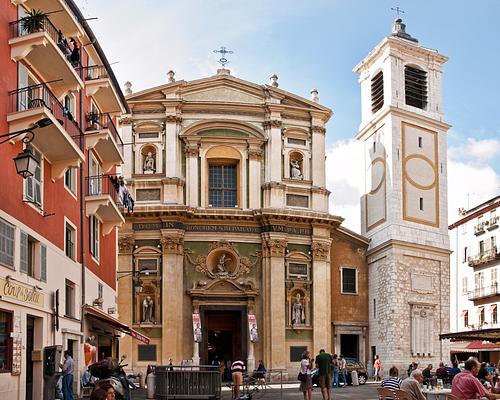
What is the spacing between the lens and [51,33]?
2262 centimetres

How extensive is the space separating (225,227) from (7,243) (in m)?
27.8

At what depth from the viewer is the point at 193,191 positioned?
46.9m

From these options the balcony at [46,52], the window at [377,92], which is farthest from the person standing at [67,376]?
the window at [377,92]

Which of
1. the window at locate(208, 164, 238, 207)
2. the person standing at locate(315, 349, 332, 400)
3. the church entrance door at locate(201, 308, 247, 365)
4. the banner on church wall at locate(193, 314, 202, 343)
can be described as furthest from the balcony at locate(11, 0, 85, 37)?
the church entrance door at locate(201, 308, 247, 365)

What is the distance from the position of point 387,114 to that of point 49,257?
98.8 feet

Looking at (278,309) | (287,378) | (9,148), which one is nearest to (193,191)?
(278,309)

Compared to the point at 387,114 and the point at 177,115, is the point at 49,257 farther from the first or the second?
the point at 387,114

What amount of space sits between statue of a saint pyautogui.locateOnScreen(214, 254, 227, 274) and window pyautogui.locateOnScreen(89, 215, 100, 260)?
16.2 m

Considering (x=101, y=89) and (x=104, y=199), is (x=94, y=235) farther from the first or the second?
(x=101, y=89)

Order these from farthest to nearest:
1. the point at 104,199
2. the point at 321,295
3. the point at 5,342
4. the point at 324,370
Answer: the point at 321,295
the point at 104,199
the point at 324,370
the point at 5,342

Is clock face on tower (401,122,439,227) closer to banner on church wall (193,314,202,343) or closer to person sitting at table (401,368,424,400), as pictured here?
banner on church wall (193,314,202,343)

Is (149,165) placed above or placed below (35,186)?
above

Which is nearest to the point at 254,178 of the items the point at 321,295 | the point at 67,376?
the point at 321,295

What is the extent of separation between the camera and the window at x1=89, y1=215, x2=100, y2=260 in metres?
29.2
